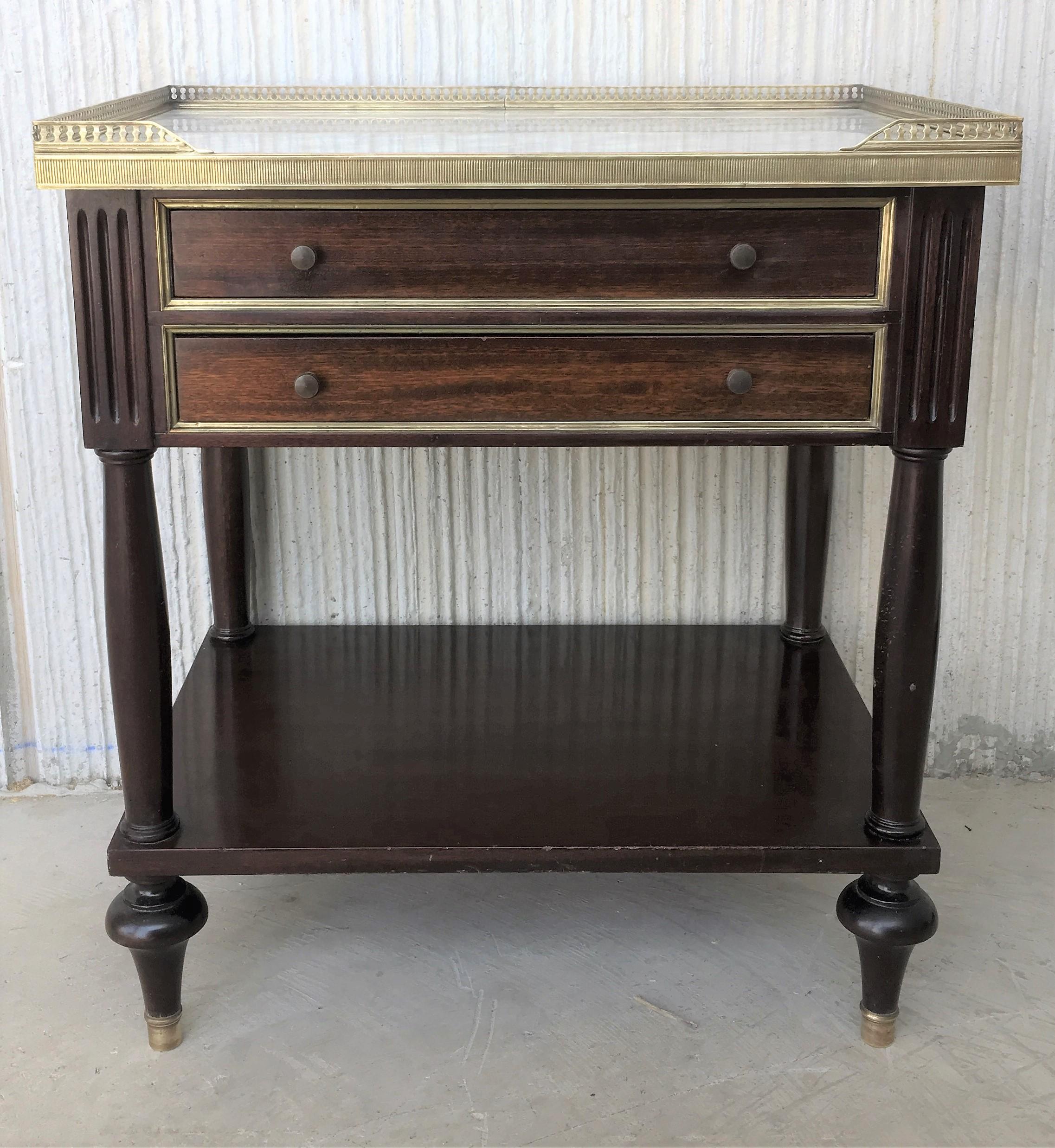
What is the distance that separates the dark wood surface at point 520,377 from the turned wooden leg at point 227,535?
21.9 inches

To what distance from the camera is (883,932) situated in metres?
1.48

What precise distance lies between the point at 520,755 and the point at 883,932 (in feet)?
1.57

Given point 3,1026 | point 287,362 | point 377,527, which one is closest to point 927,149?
point 287,362

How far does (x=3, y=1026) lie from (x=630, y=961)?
754mm

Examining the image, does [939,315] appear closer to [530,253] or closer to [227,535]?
[530,253]

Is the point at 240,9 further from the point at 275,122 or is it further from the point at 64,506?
the point at 64,506

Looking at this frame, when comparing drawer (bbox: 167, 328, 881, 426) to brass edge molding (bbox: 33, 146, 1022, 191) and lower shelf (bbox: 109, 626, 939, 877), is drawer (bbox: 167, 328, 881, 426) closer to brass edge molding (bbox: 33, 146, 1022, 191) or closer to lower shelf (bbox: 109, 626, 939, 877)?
brass edge molding (bbox: 33, 146, 1022, 191)

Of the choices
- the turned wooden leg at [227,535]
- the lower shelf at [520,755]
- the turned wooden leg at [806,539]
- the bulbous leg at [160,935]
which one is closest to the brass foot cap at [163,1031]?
the bulbous leg at [160,935]

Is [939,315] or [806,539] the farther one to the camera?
[806,539]

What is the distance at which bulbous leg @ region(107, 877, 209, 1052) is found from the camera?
4.88 feet

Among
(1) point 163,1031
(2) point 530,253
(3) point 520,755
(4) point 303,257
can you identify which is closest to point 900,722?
(3) point 520,755

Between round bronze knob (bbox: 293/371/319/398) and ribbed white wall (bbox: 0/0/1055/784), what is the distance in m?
0.61

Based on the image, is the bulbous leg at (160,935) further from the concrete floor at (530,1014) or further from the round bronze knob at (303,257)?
the round bronze knob at (303,257)

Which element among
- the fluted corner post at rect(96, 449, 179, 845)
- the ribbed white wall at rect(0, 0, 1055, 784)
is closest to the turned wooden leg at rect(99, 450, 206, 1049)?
the fluted corner post at rect(96, 449, 179, 845)
